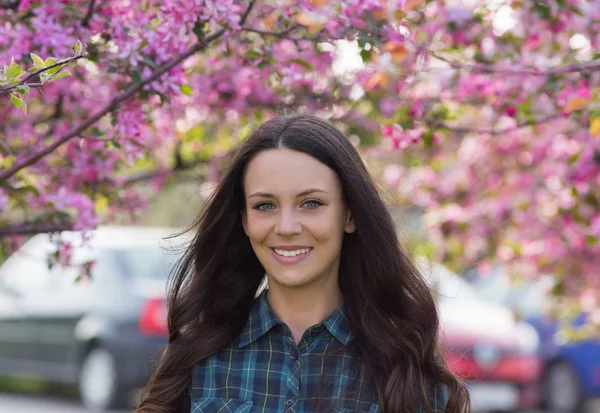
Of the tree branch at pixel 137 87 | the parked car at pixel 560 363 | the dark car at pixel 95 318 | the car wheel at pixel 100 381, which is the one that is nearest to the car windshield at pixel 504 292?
the parked car at pixel 560 363

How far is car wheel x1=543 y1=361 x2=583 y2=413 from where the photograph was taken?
9.63 meters

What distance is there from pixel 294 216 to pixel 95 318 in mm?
6011

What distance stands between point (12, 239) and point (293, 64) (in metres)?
1.12

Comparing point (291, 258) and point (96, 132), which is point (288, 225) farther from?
point (96, 132)

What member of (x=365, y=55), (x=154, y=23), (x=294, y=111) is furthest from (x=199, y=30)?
(x=294, y=111)

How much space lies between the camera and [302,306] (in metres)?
2.85

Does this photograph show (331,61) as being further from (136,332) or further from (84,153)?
(136,332)

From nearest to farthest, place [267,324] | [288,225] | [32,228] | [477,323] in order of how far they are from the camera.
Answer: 1. [288,225]
2. [267,324]
3. [32,228]
4. [477,323]

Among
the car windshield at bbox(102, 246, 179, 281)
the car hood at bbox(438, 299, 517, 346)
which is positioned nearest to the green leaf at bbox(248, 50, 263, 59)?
the car windshield at bbox(102, 246, 179, 281)

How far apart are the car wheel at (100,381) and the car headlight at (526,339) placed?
9.65 ft

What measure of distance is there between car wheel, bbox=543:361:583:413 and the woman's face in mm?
7276

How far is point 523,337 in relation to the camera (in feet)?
29.5

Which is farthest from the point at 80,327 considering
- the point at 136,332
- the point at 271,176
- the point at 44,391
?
the point at 271,176

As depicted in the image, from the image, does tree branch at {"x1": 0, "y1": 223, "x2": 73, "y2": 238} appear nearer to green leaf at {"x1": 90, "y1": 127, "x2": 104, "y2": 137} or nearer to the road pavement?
green leaf at {"x1": 90, "y1": 127, "x2": 104, "y2": 137}
